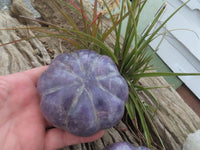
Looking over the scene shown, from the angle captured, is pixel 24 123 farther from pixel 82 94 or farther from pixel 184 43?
pixel 184 43

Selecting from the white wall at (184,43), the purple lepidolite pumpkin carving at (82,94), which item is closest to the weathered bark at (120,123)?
the purple lepidolite pumpkin carving at (82,94)

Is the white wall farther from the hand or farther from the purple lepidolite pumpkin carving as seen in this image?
the hand

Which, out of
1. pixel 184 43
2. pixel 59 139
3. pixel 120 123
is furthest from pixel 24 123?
pixel 184 43

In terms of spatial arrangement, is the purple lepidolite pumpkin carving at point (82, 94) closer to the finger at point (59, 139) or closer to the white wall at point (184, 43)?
the finger at point (59, 139)

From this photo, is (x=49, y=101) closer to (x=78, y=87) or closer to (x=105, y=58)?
(x=78, y=87)

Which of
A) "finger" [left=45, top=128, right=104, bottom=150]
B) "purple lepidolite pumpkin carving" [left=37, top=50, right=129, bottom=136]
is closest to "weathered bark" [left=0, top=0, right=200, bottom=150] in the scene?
"finger" [left=45, top=128, right=104, bottom=150]

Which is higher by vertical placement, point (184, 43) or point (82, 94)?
point (184, 43)
